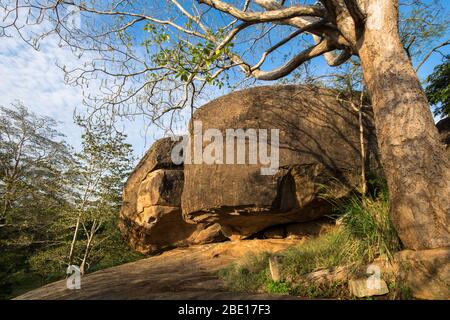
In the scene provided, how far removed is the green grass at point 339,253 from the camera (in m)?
4.12

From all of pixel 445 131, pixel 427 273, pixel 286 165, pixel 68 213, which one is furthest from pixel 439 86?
pixel 68 213

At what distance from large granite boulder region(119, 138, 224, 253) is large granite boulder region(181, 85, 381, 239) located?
11.0 feet

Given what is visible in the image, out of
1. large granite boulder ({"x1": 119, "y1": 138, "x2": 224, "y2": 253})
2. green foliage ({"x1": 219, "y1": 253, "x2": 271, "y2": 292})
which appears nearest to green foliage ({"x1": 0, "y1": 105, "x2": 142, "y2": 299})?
large granite boulder ({"x1": 119, "y1": 138, "x2": 224, "y2": 253})

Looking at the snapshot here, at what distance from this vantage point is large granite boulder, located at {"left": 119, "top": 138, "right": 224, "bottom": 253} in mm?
11742

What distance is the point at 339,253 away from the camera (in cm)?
457

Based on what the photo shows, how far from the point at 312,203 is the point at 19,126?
21304 millimetres

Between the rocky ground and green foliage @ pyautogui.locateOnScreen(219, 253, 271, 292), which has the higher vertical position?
green foliage @ pyautogui.locateOnScreen(219, 253, 271, 292)

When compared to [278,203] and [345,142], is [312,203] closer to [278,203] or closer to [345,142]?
[278,203]

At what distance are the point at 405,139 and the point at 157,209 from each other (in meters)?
9.51

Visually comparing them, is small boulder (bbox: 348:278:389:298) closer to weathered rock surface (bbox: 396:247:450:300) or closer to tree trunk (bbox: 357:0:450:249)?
weathered rock surface (bbox: 396:247:450:300)

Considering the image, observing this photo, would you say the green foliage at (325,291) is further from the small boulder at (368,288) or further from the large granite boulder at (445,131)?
the large granite boulder at (445,131)

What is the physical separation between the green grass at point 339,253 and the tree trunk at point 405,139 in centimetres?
53

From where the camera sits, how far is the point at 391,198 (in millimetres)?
3963

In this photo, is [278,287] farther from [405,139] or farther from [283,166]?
[283,166]
